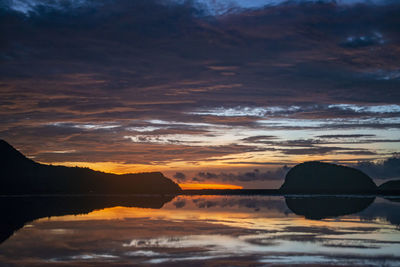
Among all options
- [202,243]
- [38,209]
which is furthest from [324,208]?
[38,209]

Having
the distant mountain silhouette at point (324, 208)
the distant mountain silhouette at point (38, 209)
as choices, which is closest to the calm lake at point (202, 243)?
the distant mountain silhouette at point (38, 209)

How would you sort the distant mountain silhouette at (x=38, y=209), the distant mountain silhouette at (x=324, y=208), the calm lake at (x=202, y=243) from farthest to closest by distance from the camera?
1. the distant mountain silhouette at (x=324, y=208)
2. the distant mountain silhouette at (x=38, y=209)
3. the calm lake at (x=202, y=243)

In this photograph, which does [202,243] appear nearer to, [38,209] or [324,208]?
[324,208]

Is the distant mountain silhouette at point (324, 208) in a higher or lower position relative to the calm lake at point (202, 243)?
lower

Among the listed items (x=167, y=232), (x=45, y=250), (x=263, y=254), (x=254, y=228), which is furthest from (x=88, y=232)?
(x=263, y=254)

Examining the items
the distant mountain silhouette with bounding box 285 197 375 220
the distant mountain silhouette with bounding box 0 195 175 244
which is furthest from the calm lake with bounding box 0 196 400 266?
the distant mountain silhouette with bounding box 285 197 375 220

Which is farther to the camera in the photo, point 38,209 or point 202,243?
point 38,209

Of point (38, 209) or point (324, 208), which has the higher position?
point (38, 209)

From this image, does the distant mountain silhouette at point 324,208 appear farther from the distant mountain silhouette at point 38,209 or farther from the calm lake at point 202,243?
the distant mountain silhouette at point 38,209

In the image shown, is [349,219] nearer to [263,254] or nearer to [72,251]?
[263,254]

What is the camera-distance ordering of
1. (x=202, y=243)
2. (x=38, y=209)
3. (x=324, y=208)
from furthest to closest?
(x=38, y=209) < (x=324, y=208) < (x=202, y=243)

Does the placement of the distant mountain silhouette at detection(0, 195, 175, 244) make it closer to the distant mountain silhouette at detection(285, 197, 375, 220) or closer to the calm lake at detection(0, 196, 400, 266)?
the calm lake at detection(0, 196, 400, 266)

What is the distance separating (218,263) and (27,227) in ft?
82.4

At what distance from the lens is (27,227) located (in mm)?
41562
